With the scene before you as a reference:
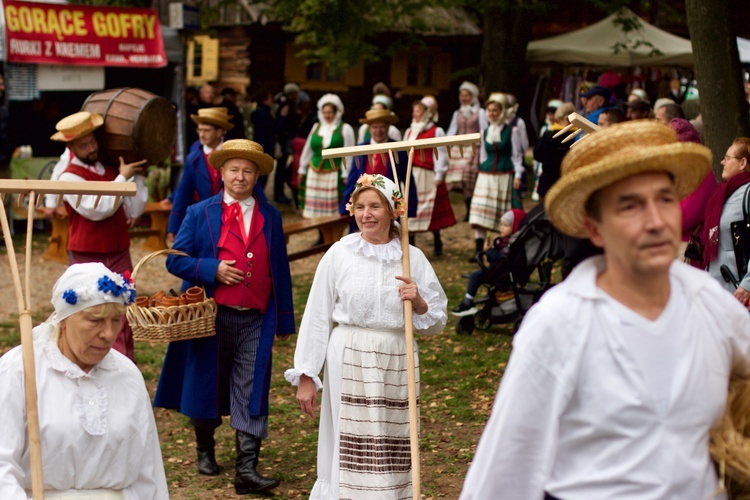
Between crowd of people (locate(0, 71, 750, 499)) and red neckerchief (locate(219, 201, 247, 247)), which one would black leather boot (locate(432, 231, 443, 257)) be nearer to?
crowd of people (locate(0, 71, 750, 499))

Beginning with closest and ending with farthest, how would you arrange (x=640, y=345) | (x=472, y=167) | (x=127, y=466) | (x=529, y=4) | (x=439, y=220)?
1. (x=640, y=345)
2. (x=127, y=466)
3. (x=439, y=220)
4. (x=472, y=167)
5. (x=529, y=4)

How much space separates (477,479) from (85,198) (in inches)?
196

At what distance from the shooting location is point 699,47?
8781mm

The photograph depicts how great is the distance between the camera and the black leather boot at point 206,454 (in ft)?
20.5

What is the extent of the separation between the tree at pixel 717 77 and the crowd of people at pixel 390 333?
0.49m

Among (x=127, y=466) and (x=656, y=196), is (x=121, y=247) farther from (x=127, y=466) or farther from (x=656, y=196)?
(x=656, y=196)

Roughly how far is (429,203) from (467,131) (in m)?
3.16

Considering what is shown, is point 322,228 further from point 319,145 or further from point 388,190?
point 388,190

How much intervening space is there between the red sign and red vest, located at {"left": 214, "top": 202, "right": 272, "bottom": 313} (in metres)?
9.10

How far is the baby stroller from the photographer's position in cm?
866

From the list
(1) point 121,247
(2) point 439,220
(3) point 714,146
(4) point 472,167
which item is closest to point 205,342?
(1) point 121,247

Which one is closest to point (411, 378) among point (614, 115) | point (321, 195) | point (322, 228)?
point (614, 115)

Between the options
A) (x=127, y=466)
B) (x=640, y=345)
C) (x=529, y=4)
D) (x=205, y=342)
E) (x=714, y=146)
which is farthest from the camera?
(x=529, y=4)

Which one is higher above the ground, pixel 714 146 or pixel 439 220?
pixel 714 146
